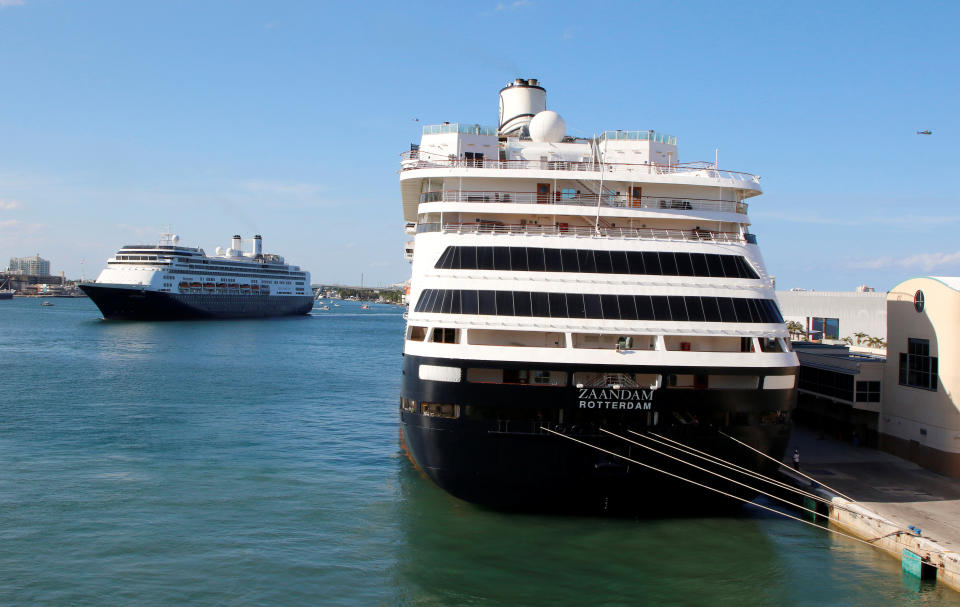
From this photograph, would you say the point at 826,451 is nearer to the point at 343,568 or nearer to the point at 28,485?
the point at 343,568

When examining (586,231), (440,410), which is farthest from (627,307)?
(440,410)

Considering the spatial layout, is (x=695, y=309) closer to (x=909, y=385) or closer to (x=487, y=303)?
(x=487, y=303)

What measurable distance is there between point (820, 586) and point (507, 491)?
710 cm

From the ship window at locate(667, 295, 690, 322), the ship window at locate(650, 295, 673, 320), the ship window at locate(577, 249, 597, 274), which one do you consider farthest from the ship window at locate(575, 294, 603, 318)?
the ship window at locate(667, 295, 690, 322)

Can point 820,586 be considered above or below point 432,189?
below

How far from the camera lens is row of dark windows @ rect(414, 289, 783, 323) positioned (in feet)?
59.5

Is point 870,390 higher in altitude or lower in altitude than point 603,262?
lower

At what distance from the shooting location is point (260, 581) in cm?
1530

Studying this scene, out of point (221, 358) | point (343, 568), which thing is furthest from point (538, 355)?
point (221, 358)

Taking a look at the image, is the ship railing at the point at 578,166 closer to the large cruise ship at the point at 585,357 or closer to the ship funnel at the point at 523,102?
the large cruise ship at the point at 585,357

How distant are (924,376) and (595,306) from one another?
12317mm

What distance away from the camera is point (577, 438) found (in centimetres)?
1688

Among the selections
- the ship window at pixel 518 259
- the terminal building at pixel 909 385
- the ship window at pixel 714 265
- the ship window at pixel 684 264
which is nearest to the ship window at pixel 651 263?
the ship window at pixel 684 264

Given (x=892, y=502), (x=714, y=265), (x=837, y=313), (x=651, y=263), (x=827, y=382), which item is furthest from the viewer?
(x=837, y=313)
